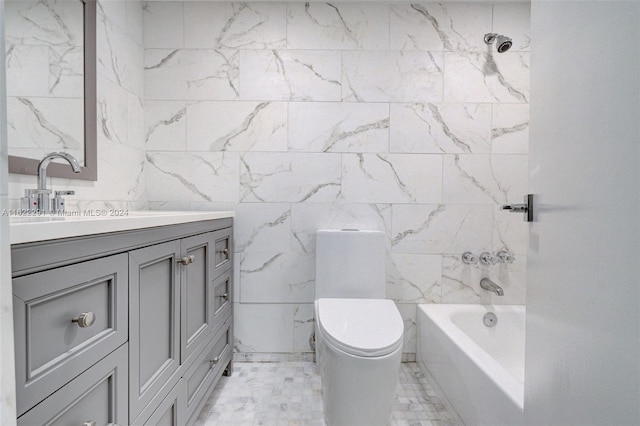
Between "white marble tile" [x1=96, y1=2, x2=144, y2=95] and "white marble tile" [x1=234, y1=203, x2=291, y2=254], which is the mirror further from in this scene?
"white marble tile" [x1=234, y1=203, x2=291, y2=254]

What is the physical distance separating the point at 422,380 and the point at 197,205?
167 centimetres

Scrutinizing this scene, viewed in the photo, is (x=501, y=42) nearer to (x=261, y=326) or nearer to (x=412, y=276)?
(x=412, y=276)

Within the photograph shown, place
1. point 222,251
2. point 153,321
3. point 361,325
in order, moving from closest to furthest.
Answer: point 153,321 < point 361,325 < point 222,251

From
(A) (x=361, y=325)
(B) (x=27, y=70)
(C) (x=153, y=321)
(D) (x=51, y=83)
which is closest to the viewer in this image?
(C) (x=153, y=321)

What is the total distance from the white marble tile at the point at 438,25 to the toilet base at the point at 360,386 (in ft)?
5.67

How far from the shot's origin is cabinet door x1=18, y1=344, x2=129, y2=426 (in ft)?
2.00

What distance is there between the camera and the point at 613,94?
0.54 m

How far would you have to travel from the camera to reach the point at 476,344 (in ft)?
5.37

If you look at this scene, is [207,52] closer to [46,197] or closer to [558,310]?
[46,197]

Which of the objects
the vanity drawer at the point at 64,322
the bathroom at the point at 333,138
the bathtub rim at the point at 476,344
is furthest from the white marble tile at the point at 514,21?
the vanity drawer at the point at 64,322

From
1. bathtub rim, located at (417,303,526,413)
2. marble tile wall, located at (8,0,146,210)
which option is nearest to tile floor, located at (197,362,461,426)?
bathtub rim, located at (417,303,526,413)

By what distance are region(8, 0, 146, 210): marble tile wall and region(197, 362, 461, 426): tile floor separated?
1.13 metres

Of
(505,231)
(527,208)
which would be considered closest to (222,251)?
(527,208)

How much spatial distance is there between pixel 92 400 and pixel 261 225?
131 centimetres
